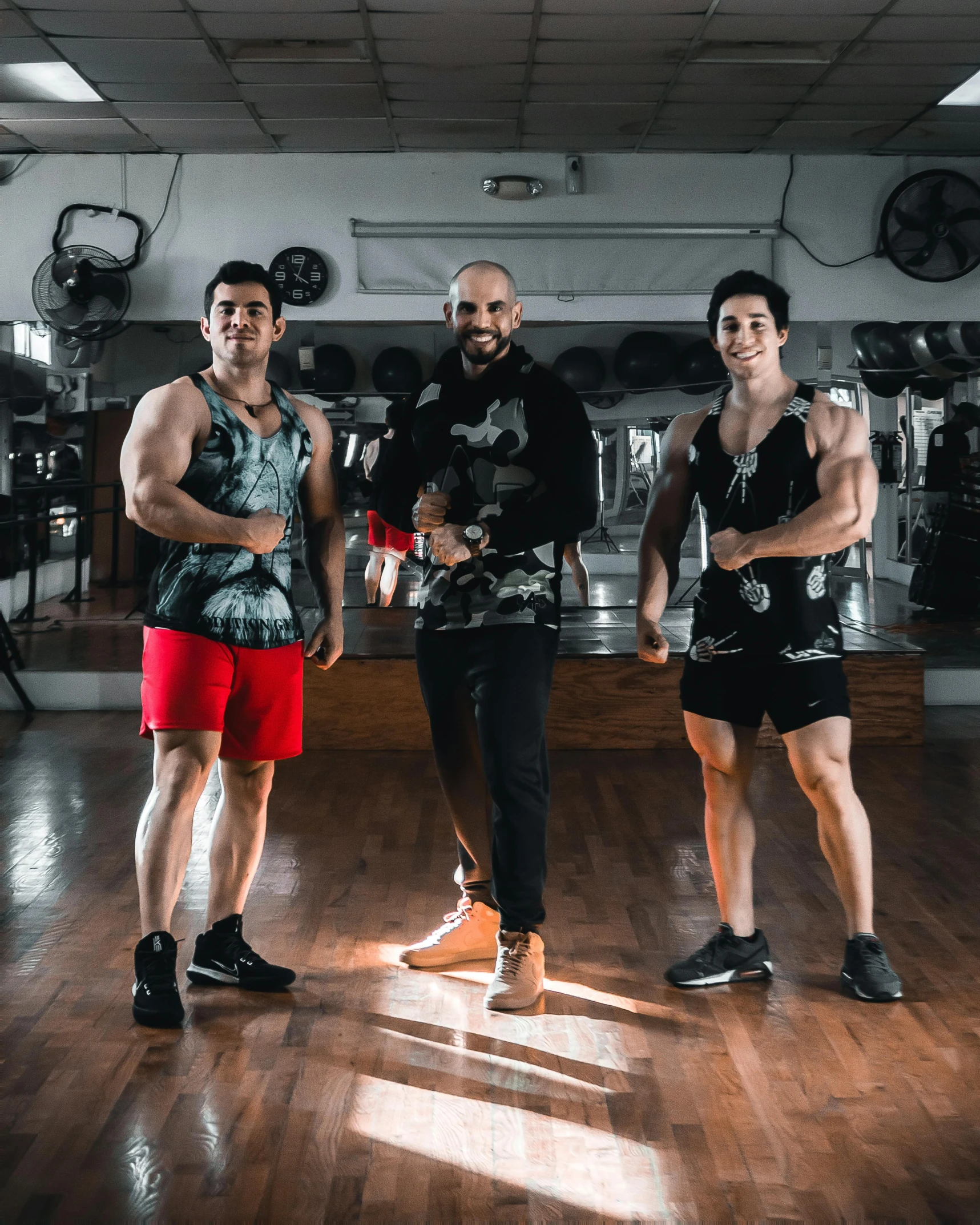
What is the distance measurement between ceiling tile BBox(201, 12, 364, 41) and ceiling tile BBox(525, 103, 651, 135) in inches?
44.1

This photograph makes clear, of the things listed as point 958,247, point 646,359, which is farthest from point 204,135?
point 958,247

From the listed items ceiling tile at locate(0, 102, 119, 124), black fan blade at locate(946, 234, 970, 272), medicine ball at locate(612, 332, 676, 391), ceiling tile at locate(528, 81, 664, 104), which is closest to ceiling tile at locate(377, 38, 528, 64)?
ceiling tile at locate(528, 81, 664, 104)

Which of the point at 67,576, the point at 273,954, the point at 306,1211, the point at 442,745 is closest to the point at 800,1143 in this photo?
the point at 306,1211

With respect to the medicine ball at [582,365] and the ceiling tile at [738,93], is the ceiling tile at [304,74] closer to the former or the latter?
the ceiling tile at [738,93]

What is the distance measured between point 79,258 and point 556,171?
8.19ft

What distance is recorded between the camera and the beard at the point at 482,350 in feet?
8.05

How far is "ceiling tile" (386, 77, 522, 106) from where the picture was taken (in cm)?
498

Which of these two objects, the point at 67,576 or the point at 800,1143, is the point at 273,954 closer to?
the point at 800,1143

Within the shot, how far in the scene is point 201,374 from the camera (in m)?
2.41

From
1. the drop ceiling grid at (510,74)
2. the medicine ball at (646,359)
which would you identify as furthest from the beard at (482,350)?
the medicine ball at (646,359)

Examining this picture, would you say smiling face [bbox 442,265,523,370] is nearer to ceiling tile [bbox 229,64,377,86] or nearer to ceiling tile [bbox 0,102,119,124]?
ceiling tile [bbox 229,64,377,86]

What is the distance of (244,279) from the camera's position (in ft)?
7.84

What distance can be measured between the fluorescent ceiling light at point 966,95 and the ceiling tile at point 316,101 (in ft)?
8.51

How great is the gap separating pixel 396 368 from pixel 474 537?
3924 millimetres
